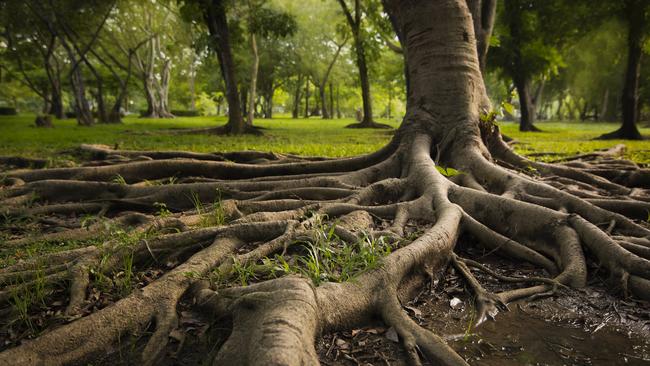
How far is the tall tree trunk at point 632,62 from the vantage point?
1508 centimetres

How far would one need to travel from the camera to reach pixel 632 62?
16.0 meters

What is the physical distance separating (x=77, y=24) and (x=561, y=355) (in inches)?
1079

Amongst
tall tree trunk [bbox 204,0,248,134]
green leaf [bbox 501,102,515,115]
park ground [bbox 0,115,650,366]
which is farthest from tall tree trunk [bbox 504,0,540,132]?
park ground [bbox 0,115,650,366]

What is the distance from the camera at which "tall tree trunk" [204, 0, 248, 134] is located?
583 inches

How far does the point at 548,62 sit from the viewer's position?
21219 mm

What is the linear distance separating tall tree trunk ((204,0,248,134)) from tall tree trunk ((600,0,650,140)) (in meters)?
15.4

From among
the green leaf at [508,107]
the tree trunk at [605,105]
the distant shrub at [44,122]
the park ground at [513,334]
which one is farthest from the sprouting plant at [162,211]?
the tree trunk at [605,105]

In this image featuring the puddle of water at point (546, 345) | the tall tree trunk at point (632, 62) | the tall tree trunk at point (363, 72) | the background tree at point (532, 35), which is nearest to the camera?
the puddle of water at point (546, 345)

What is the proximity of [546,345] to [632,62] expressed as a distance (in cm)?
1872

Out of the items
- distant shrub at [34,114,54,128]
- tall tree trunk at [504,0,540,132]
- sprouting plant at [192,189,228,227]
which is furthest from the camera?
distant shrub at [34,114,54,128]

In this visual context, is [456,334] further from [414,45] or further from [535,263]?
[414,45]

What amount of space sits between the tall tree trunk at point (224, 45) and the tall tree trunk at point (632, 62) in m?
15.4

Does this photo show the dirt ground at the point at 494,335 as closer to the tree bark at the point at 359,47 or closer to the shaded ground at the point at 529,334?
the shaded ground at the point at 529,334

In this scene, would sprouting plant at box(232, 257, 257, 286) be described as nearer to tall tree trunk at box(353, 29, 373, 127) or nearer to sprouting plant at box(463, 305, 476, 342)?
sprouting plant at box(463, 305, 476, 342)
